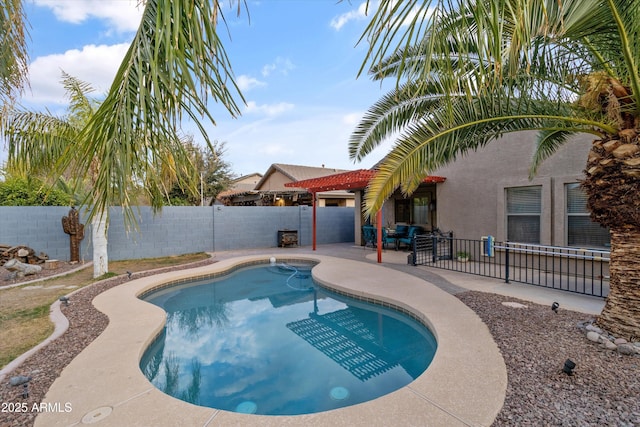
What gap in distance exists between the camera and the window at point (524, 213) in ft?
29.8

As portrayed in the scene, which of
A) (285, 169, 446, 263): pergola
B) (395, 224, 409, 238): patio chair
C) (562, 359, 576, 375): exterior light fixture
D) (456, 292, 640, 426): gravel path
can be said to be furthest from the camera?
(395, 224, 409, 238): patio chair

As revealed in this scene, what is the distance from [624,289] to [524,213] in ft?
17.9

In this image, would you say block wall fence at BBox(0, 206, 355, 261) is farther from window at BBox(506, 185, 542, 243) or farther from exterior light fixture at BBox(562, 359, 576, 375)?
exterior light fixture at BBox(562, 359, 576, 375)

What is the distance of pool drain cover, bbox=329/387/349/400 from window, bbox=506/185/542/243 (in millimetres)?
7844

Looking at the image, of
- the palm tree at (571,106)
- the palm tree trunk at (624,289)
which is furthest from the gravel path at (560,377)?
the palm tree at (571,106)

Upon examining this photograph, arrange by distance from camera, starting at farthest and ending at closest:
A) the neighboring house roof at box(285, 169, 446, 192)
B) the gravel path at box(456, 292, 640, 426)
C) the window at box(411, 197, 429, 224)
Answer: the window at box(411, 197, 429, 224) < the neighboring house roof at box(285, 169, 446, 192) < the gravel path at box(456, 292, 640, 426)

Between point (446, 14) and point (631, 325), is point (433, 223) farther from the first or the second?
point (446, 14)

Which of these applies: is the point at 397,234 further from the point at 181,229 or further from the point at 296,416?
the point at 296,416

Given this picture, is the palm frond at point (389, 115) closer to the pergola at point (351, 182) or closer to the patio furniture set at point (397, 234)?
the pergola at point (351, 182)

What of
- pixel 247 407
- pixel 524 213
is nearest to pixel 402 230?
pixel 524 213

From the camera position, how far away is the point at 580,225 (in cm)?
821

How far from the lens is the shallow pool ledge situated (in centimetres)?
286

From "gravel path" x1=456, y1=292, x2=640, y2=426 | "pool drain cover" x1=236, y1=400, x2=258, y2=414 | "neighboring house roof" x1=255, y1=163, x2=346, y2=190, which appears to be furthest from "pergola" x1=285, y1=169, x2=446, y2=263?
"neighboring house roof" x1=255, y1=163, x2=346, y2=190

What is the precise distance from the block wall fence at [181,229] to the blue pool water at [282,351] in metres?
3.95
